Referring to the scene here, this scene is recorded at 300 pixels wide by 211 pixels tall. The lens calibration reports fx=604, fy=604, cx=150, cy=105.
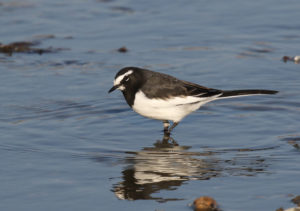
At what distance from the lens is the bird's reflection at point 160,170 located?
5.88 meters

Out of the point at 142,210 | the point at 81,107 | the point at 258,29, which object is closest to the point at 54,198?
the point at 142,210

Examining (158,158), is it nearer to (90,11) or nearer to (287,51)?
(287,51)

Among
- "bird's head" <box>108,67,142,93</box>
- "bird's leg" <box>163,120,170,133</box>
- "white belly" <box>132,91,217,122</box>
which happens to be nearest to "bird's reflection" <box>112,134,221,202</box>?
"white belly" <box>132,91,217,122</box>

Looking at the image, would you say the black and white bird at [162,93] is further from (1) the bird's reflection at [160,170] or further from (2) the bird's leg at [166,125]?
(1) the bird's reflection at [160,170]

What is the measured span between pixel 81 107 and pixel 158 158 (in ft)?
7.18

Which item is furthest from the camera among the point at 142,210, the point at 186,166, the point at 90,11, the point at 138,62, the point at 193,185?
the point at 90,11

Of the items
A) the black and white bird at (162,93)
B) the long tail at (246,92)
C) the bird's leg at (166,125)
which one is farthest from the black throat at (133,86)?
the long tail at (246,92)

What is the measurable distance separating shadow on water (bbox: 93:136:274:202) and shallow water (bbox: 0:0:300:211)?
12 mm

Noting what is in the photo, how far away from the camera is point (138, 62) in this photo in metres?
10.6

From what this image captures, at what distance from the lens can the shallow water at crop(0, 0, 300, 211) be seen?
5852 millimetres

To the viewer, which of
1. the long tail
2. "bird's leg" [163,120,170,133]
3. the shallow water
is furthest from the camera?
"bird's leg" [163,120,170,133]

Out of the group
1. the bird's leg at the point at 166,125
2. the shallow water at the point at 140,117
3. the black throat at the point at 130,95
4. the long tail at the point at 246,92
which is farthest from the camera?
the bird's leg at the point at 166,125

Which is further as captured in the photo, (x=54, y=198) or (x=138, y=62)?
(x=138, y=62)

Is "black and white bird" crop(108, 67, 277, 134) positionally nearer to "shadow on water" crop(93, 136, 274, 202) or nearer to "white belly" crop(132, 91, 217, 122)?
"white belly" crop(132, 91, 217, 122)
